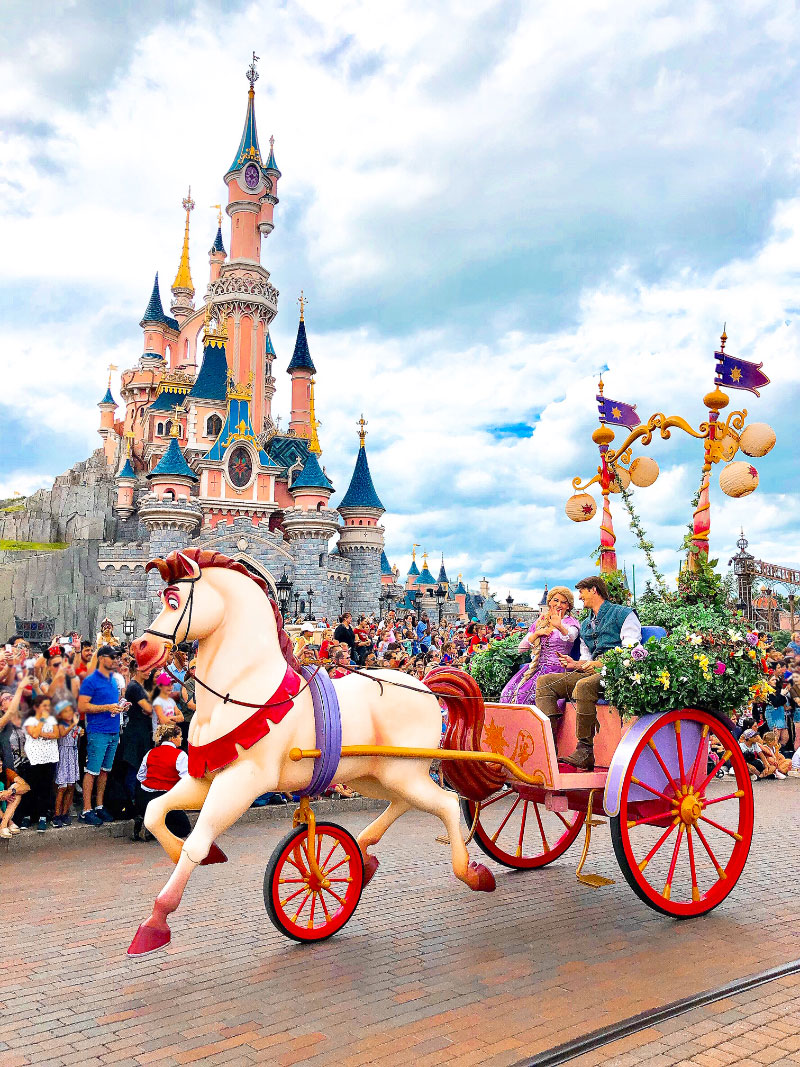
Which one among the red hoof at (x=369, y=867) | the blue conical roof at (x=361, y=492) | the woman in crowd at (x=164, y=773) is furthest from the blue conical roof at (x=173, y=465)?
the red hoof at (x=369, y=867)

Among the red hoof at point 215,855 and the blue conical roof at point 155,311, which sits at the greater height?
the blue conical roof at point 155,311

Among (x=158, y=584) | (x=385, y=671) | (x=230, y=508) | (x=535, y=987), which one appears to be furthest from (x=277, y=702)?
(x=230, y=508)

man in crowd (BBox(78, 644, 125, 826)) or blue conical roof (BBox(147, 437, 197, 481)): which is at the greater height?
blue conical roof (BBox(147, 437, 197, 481))

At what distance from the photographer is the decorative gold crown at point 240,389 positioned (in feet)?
137

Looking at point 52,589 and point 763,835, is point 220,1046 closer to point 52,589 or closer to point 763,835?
point 763,835

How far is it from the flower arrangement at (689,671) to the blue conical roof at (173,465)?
34393 mm

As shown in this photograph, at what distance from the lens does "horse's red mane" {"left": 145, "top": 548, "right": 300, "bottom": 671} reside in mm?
4402

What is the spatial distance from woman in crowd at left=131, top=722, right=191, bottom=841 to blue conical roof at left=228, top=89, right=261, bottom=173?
150 feet

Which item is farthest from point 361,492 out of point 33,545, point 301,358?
point 33,545

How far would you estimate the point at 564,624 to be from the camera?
610 centimetres

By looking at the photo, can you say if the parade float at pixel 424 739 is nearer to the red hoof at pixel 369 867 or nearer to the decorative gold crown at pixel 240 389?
the red hoof at pixel 369 867

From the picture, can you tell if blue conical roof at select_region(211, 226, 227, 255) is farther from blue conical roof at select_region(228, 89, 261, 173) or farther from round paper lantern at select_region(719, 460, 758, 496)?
round paper lantern at select_region(719, 460, 758, 496)

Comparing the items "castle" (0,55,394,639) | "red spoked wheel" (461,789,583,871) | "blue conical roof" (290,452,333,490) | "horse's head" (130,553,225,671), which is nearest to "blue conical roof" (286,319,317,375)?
"castle" (0,55,394,639)

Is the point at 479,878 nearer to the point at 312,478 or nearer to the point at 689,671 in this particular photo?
the point at 689,671
